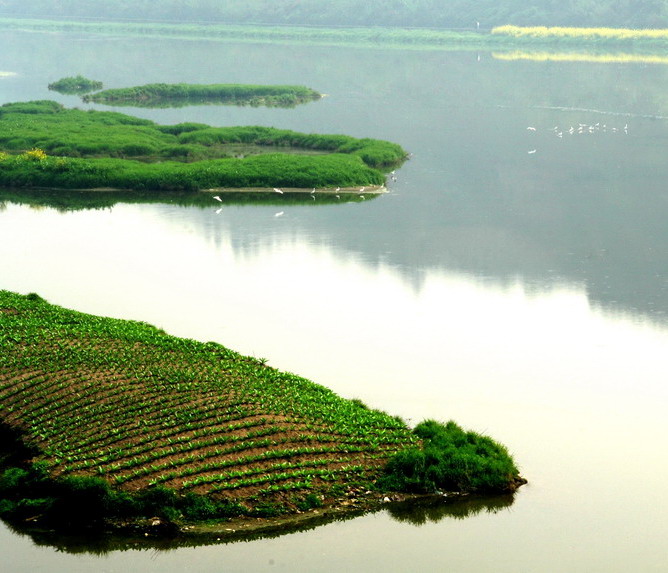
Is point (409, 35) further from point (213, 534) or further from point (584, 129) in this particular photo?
point (213, 534)

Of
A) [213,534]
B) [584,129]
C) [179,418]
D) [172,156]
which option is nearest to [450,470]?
[213,534]

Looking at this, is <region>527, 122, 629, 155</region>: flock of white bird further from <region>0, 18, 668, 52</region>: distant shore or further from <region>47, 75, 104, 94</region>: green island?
<region>0, 18, 668, 52</region>: distant shore

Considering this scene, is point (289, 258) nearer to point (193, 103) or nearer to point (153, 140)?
point (153, 140)

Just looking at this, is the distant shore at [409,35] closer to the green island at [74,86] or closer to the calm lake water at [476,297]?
the green island at [74,86]

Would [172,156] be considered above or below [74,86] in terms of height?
below

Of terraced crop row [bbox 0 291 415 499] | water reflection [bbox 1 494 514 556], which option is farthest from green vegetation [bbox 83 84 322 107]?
water reflection [bbox 1 494 514 556]

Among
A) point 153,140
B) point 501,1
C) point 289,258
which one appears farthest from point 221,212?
point 501,1

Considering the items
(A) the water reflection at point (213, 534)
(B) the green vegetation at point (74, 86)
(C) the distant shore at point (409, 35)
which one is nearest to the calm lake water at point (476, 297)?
(A) the water reflection at point (213, 534)
